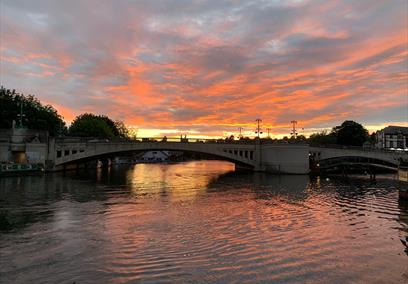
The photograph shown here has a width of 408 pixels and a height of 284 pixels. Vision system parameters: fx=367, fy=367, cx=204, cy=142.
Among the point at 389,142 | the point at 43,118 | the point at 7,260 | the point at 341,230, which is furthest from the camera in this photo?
the point at 389,142

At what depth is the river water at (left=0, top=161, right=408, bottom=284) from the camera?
16.7 m

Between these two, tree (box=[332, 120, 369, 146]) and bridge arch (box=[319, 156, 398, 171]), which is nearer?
bridge arch (box=[319, 156, 398, 171])

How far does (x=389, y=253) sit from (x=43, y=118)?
102460 mm

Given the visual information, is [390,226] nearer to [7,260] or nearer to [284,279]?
[284,279]

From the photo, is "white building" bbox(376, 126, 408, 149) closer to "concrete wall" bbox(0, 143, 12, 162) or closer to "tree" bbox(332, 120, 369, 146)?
"tree" bbox(332, 120, 369, 146)

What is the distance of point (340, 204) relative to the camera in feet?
134

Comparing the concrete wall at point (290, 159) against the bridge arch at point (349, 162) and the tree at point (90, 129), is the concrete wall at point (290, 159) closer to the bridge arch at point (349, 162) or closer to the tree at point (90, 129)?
the bridge arch at point (349, 162)

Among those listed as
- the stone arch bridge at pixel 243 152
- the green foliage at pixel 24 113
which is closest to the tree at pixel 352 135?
the stone arch bridge at pixel 243 152

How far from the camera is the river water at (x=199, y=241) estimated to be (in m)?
16.7

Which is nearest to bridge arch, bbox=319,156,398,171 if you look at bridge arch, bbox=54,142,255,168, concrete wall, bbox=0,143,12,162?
bridge arch, bbox=54,142,255,168

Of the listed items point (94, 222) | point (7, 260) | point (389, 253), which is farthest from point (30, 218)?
point (389, 253)

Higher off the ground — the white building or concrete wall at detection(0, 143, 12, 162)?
the white building

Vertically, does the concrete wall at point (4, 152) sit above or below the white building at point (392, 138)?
below

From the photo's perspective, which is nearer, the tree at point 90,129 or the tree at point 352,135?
the tree at point 90,129
